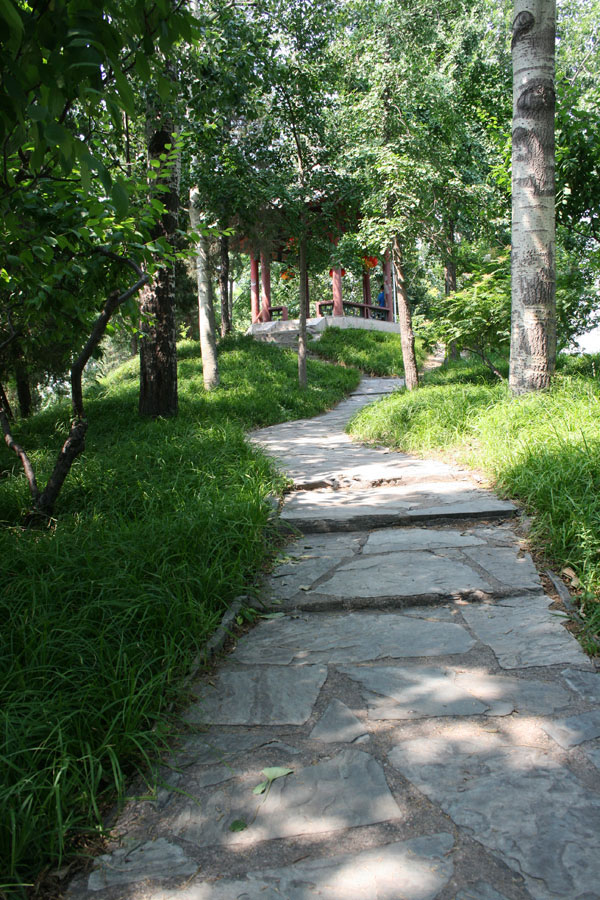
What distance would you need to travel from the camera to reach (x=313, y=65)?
34.9 feet

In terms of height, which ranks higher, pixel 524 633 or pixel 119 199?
pixel 119 199

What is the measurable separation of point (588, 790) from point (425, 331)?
27.1ft

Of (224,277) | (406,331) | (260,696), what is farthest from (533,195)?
(224,277)

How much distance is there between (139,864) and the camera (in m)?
1.53

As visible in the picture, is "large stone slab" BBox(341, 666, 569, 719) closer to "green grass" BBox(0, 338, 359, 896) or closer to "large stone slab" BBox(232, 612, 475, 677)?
"large stone slab" BBox(232, 612, 475, 677)

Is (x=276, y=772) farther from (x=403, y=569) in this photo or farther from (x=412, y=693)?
(x=403, y=569)

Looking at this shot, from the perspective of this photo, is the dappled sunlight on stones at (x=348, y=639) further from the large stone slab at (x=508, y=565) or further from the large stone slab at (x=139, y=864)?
the large stone slab at (x=139, y=864)

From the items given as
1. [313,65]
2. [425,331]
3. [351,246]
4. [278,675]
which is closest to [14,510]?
[278,675]

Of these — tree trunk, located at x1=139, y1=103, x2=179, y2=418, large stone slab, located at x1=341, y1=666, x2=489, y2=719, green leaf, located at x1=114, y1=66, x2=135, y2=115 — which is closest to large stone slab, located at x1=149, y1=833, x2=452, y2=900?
large stone slab, located at x1=341, y1=666, x2=489, y2=719

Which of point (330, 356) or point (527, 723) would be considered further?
point (330, 356)

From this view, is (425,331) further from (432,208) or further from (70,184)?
(70,184)

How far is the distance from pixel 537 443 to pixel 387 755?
2969mm

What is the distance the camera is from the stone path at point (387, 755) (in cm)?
144

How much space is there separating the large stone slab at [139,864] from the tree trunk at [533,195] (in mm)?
5031
